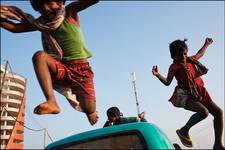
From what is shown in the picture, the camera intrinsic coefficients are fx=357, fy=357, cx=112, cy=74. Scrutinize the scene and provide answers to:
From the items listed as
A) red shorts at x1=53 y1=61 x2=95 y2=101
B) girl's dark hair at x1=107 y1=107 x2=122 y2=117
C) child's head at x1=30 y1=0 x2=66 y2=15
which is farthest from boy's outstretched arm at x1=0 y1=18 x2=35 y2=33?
girl's dark hair at x1=107 y1=107 x2=122 y2=117

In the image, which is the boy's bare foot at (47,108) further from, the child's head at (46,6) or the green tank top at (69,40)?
the child's head at (46,6)

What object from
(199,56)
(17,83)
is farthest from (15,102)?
(199,56)

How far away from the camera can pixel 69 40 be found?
4418 millimetres

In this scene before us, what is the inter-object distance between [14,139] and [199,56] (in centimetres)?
8415

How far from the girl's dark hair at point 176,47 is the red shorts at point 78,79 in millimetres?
1698

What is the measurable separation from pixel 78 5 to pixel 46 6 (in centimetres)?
41

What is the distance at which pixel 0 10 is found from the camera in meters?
3.86

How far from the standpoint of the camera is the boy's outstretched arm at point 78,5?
4.28 meters

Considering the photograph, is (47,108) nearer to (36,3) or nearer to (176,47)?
(36,3)

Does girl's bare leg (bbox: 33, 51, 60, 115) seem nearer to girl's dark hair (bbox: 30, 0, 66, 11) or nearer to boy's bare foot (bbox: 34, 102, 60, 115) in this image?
boy's bare foot (bbox: 34, 102, 60, 115)

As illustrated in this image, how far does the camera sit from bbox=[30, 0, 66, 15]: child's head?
4221 millimetres

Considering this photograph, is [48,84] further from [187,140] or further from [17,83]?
[17,83]

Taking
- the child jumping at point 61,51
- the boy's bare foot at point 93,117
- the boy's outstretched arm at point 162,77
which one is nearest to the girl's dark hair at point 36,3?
the child jumping at point 61,51

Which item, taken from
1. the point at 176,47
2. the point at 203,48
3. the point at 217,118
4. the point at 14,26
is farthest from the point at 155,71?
the point at 14,26
